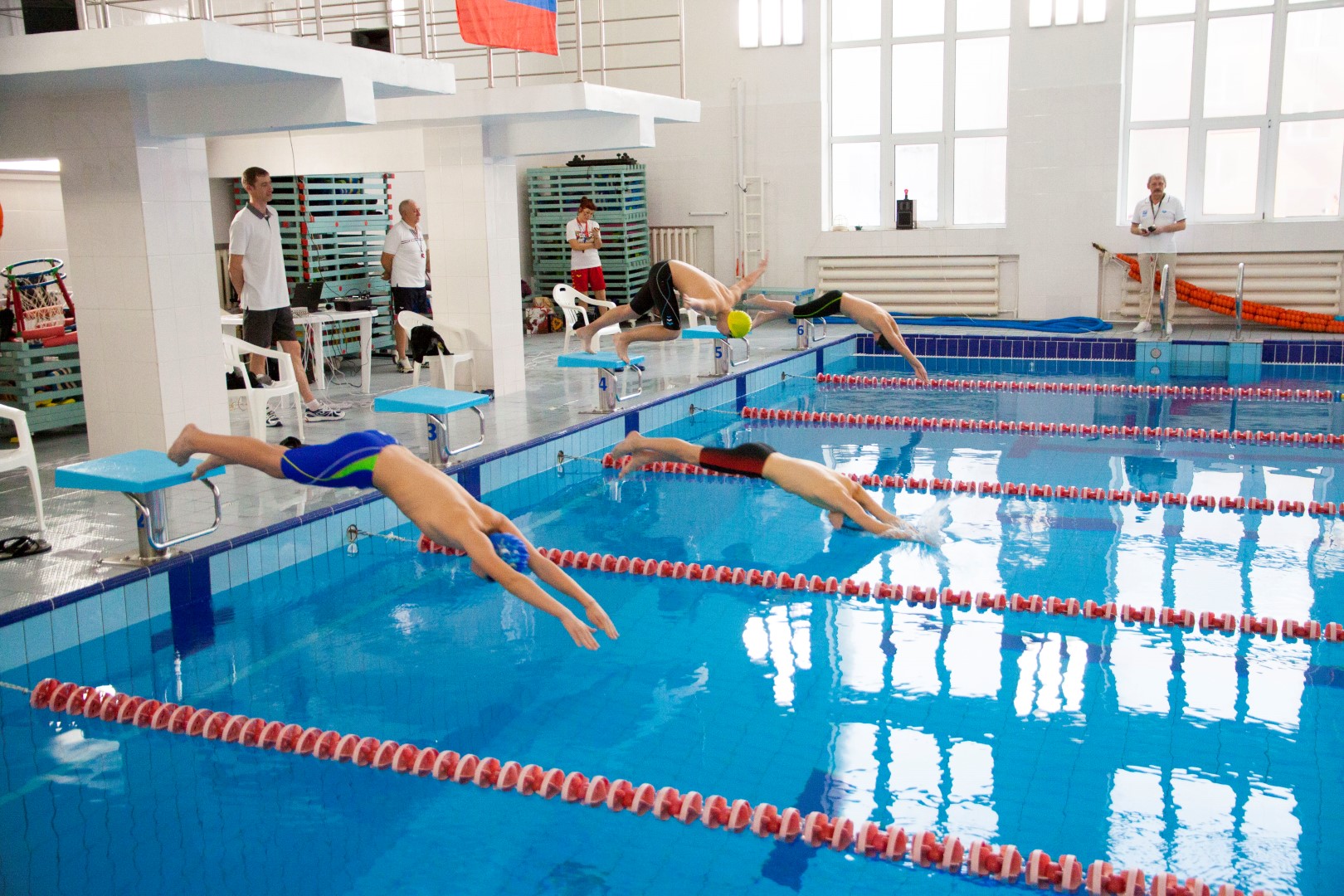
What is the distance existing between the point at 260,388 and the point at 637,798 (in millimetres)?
4291

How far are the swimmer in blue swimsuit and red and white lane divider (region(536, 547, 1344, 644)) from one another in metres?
1.28

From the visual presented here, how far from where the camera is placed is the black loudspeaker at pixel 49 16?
5.21 m

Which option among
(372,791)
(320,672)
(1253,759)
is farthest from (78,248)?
(1253,759)

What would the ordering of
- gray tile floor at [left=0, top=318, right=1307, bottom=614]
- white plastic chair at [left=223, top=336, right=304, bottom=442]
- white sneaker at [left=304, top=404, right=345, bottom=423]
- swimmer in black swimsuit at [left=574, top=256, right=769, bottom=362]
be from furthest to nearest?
white sneaker at [left=304, top=404, right=345, bottom=423], swimmer in black swimsuit at [left=574, top=256, right=769, bottom=362], white plastic chair at [left=223, top=336, right=304, bottom=442], gray tile floor at [left=0, top=318, right=1307, bottom=614]

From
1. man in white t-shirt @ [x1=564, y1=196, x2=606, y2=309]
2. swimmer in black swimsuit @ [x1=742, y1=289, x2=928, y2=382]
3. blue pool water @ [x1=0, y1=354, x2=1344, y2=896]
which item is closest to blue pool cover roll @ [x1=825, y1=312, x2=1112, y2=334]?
man in white t-shirt @ [x1=564, y1=196, x2=606, y2=309]

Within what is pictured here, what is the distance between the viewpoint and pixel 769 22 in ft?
45.2

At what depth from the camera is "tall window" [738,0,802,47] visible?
13664 millimetres

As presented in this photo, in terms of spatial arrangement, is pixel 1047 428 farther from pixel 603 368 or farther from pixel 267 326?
pixel 267 326

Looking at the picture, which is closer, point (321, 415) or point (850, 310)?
point (850, 310)

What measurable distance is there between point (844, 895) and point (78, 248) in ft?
17.3

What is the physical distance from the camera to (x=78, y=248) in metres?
6.11

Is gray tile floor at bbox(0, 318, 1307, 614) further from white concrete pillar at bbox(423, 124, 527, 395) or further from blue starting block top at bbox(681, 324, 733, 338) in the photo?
white concrete pillar at bbox(423, 124, 527, 395)

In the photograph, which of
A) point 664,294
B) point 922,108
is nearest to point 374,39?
point 664,294

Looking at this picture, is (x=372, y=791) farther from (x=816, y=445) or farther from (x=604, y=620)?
(x=816, y=445)
